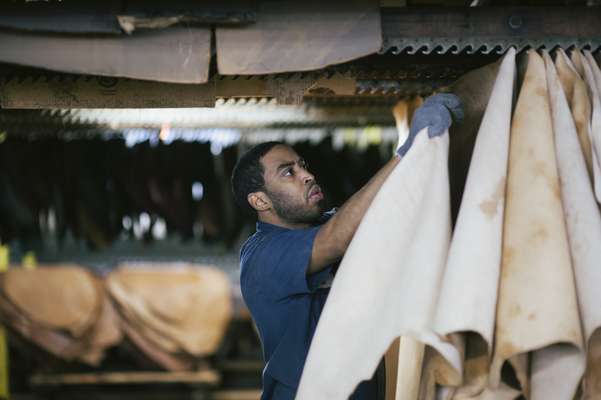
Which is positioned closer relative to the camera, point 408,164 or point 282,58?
point 408,164

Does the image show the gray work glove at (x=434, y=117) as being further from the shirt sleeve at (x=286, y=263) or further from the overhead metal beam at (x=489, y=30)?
the shirt sleeve at (x=286, y=263)

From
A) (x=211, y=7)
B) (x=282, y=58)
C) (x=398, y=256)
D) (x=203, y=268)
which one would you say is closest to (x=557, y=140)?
(x=398, y=256)

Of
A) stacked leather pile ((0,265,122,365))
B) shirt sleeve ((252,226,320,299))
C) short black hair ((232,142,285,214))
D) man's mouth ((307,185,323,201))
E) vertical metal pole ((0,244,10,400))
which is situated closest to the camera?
shirt sleeve ((252,226,320,299))

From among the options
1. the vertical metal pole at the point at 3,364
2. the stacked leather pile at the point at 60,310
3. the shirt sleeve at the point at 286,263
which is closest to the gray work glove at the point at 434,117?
the shirt sleeve at the point at 286,263

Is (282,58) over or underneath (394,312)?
over

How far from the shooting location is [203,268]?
20.2ft

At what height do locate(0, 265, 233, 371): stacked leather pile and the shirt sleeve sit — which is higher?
the shirt sleeve

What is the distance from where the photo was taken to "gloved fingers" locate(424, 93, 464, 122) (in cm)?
198

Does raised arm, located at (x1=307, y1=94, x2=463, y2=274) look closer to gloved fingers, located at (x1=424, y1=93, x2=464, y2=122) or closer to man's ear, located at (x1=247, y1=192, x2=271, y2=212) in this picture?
gloved fingers, located at (x1=424, y1=93, x2=464, y2=122)

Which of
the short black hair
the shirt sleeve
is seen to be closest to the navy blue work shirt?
the shirt sleeve

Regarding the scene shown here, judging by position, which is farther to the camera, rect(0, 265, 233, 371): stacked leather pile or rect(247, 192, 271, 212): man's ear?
rect(0, 265, 233, 371): stacked leather pile

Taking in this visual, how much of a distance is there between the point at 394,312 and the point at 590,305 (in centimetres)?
46

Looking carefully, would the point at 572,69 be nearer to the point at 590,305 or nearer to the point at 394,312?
the point at 590,305

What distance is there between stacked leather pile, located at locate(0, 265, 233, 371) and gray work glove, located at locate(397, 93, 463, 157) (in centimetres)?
426
